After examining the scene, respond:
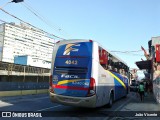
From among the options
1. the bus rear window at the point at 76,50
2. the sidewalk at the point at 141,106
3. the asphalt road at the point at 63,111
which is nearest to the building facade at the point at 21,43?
the sidewalk at the point at 141,106

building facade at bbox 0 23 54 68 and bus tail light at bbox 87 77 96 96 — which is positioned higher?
building facade at bbox 0 23 54 68

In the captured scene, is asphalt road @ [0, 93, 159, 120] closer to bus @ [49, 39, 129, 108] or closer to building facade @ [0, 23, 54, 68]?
bus @ [49, 39, 129, 108]

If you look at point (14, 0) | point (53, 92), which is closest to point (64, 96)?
point (53, 92)

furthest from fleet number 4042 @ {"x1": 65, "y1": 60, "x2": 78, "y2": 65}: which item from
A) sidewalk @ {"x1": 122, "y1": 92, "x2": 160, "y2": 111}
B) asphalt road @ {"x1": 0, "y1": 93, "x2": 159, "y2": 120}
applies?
sidewalk @ {"x1": 122, "y1": 92, "x2": 160, "y2": 111}

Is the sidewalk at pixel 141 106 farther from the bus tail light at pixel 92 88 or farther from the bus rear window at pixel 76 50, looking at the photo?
the bus rear window at pixel 76 50

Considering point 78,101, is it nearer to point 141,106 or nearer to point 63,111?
point 63,111

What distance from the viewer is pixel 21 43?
15938 centimetres

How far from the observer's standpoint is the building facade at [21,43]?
14362 centimetres

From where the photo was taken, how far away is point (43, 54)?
173 meters

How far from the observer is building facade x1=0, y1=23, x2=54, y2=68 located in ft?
471

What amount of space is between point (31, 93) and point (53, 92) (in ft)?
50.8

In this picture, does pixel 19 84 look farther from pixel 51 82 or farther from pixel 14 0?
pixel 51 82

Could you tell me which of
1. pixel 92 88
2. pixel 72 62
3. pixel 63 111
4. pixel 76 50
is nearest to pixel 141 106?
pixel 63 111

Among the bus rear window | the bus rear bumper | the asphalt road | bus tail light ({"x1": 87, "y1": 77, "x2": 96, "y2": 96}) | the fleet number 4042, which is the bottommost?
the asphalt road
